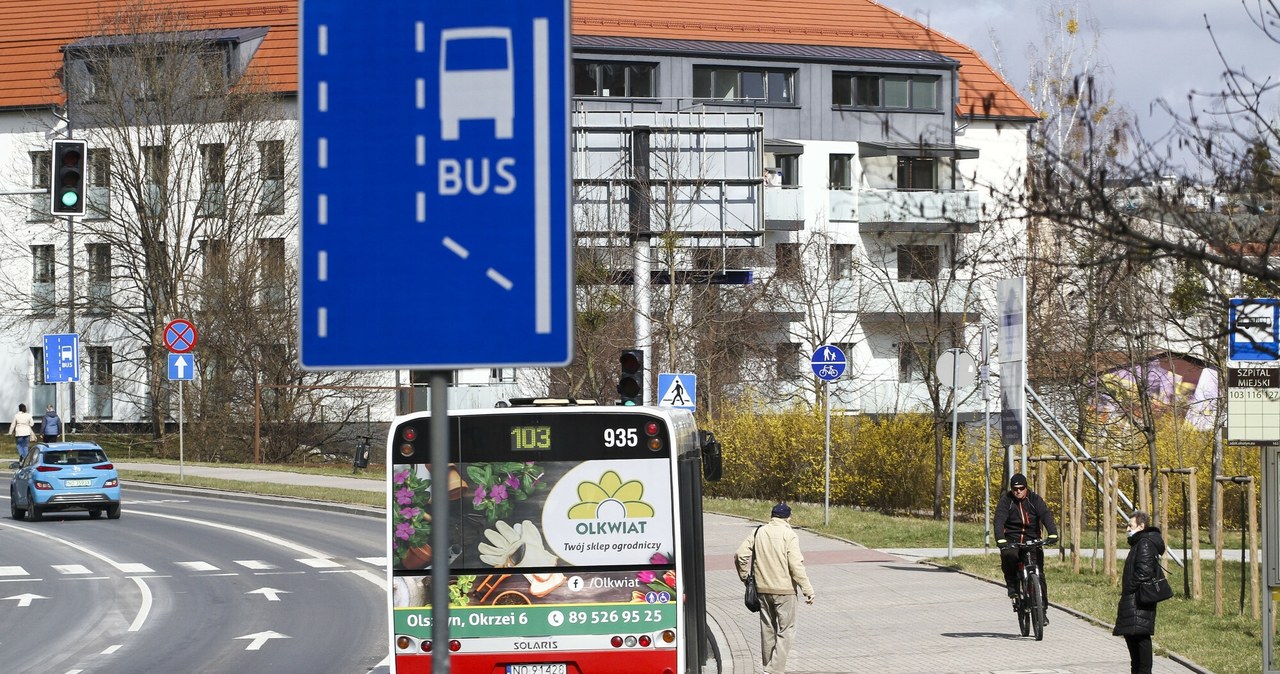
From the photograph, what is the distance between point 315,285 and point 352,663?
1270 centimetres

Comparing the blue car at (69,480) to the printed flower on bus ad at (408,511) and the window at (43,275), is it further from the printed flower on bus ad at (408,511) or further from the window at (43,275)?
the window at (43,275)

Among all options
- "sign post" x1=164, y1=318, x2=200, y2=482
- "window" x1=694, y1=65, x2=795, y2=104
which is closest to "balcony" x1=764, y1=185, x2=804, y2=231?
"window" x1=694, y1=65, x2=795, y2=104

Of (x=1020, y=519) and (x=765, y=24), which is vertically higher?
(x=765, y=24)

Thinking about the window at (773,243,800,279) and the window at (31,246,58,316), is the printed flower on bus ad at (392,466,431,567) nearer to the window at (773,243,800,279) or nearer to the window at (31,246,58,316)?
the window at (773,243,800,279)

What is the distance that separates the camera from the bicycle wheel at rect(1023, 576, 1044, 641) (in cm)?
1616

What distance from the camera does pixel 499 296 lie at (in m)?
3.71

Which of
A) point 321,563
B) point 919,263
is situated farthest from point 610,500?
point 919,263

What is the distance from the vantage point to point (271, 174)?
5131 cm

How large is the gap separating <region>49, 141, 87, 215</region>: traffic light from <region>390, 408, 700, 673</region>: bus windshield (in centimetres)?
961

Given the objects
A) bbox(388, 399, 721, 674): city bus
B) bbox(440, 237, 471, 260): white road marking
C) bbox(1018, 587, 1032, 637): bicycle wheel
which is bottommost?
bbox(1018, 587, 1032, 637): bicycle wheel

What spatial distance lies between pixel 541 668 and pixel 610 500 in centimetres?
126

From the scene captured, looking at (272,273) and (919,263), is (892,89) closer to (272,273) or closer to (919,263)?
(272,273)

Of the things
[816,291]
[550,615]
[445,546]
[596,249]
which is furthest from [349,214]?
[816,291]

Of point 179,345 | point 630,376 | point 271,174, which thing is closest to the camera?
point 630,376
